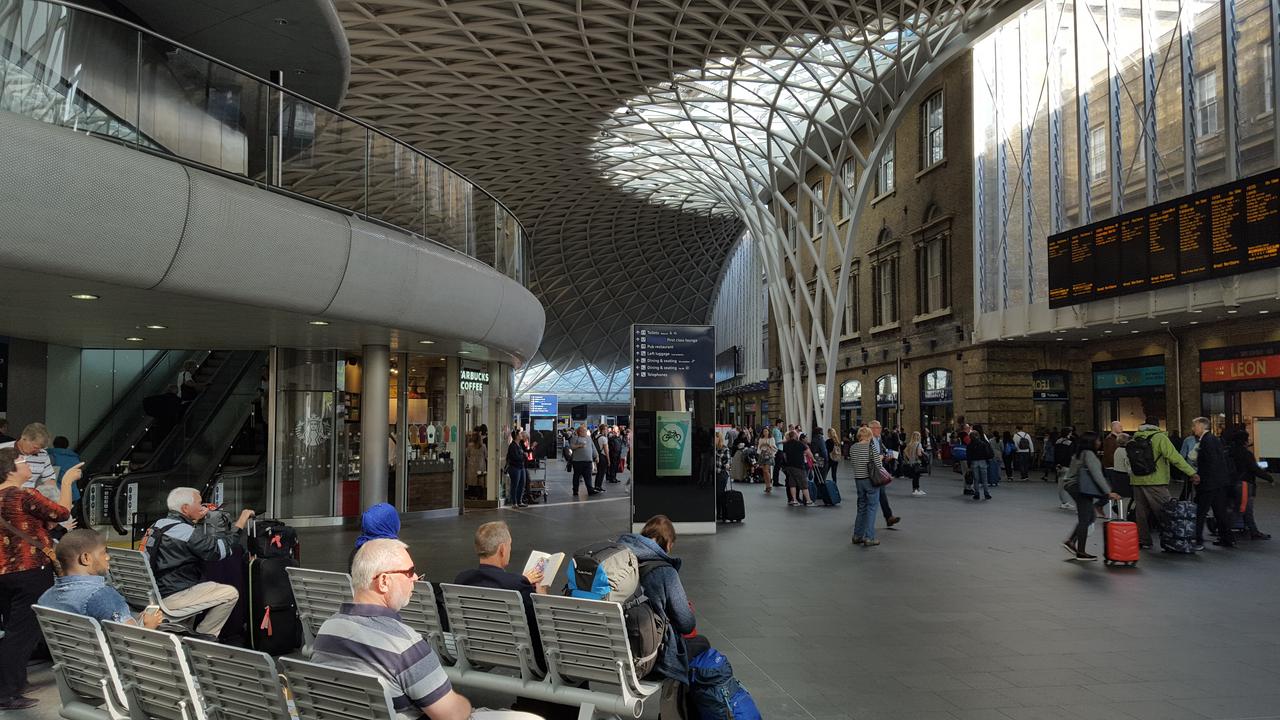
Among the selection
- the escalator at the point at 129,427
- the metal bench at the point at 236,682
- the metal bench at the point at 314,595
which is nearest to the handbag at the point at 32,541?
the metal bench at the point at 314,595

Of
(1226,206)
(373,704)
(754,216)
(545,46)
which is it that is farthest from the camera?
(754,216)

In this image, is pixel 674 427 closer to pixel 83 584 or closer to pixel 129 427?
pixel 83 584

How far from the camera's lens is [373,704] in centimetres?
321

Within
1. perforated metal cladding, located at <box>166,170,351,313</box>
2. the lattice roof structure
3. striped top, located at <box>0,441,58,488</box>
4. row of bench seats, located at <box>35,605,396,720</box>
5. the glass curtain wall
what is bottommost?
row of bench seats, located at <box>35,605,396,720</box>

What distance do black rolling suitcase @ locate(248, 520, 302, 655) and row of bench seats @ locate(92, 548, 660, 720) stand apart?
1.07 m

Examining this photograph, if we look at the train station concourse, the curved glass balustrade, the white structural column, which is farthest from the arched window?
the curved glass balustrade

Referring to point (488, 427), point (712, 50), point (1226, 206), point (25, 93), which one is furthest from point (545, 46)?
point (25, 93)

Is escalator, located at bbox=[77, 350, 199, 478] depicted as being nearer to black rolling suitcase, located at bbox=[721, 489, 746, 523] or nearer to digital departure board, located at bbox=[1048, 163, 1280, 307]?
black rolling suitcase, located at bbox=[721, 489, 746, 523]

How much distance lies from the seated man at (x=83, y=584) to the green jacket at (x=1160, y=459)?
11.7 m

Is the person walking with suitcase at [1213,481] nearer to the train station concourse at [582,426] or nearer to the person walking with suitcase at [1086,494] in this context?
the train station concourse at [582,426]

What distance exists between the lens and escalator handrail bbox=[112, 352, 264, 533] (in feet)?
46.7

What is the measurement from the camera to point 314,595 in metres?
6.13

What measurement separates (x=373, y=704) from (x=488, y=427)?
55.9ft

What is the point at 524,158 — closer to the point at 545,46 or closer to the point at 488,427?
→ the point at 545,46
